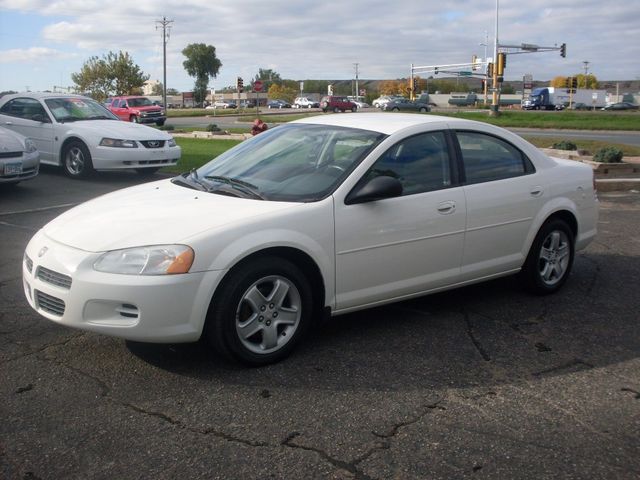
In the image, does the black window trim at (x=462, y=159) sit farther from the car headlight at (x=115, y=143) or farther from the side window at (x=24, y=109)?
the side window at (x=24, y=109)

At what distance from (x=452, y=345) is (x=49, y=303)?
2601 millimetres

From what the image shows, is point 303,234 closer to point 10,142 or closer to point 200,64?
point 10,142

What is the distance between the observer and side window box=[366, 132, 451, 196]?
492 cm

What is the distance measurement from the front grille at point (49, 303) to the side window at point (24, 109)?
9.59 metres

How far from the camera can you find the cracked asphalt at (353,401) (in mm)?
3238

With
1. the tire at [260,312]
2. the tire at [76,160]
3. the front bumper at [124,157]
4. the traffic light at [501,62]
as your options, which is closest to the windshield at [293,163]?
the tire at [260,312]

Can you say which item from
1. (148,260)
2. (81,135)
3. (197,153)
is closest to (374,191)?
(148,260)

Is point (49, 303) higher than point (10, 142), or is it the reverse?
point (10, 142)

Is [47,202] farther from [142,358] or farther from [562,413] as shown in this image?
[562,413]

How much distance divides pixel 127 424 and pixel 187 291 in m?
0.79

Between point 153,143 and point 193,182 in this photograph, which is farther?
point 153,143

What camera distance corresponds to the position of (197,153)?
17.6 meters

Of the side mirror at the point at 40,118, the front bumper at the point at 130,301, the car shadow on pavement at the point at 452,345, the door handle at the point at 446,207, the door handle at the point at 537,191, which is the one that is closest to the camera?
the front bumper at the point at 130,301

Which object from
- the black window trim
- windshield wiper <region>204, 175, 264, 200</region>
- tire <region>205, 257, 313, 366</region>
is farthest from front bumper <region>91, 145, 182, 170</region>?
tire <region>205, 257, 313, 366</region>
